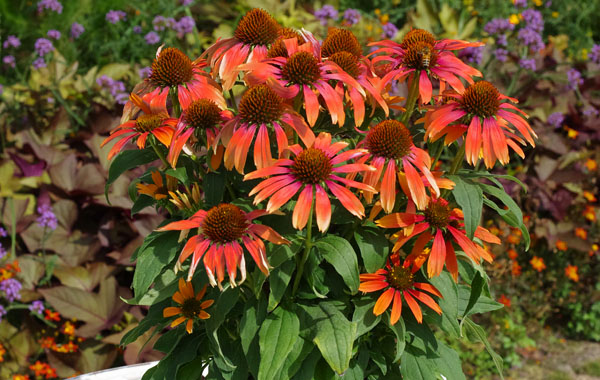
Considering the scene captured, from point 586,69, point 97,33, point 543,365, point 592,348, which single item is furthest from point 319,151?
point 97,33

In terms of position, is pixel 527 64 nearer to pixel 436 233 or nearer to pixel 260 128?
pixel 436 233

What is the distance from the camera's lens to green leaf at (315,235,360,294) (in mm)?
1014

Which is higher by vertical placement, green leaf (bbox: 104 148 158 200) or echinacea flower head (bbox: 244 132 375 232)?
echinacea flower head (bbox: 244 132 375 232)

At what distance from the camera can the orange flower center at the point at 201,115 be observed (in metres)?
1.11

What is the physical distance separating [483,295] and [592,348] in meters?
2.30

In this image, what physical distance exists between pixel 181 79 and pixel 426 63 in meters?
0.52

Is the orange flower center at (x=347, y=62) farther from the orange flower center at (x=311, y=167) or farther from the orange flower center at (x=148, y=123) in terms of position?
the orange flower center at (x=148, y=123)

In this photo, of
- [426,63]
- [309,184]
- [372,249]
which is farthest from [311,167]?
[426,63]

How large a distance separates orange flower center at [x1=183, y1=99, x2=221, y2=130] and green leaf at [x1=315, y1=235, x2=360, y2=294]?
13.4 inches

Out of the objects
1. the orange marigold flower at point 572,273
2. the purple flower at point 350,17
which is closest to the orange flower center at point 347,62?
the purple flower at point 350,17

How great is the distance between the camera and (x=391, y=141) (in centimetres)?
103

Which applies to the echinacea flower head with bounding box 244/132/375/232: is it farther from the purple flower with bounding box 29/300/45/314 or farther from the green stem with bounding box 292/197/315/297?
the purple flower with bounding box 29/300/45/314

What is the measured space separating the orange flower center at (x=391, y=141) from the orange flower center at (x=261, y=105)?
19cm

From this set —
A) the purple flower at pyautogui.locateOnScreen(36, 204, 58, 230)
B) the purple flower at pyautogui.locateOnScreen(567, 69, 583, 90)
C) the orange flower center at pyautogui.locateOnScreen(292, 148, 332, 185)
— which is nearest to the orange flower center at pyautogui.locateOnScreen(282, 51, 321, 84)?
the orange flower center at pyautogui.locateOnScreen(292, 148, 332, 185)
